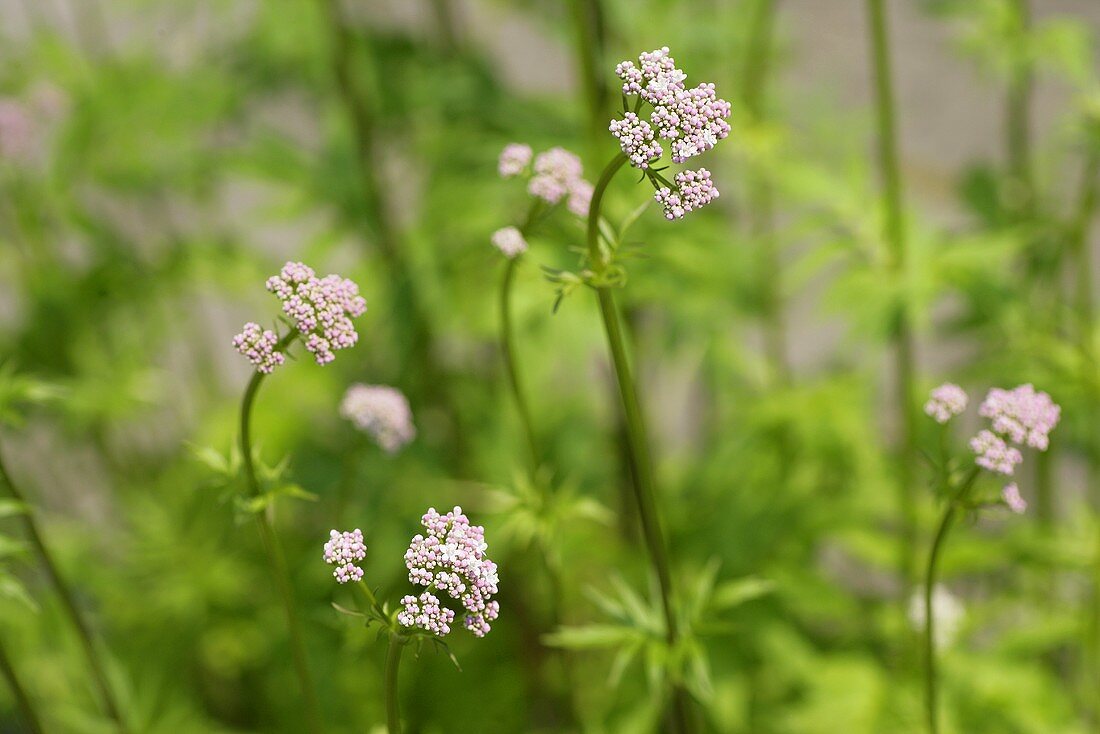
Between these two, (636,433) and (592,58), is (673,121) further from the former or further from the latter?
(592,58)

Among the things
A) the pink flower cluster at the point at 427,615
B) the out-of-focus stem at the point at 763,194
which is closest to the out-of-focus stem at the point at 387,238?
the out-of-focus stem at the point at 763,194

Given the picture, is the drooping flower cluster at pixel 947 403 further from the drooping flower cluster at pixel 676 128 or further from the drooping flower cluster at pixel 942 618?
the drooping flower cluster at pixel 942 618

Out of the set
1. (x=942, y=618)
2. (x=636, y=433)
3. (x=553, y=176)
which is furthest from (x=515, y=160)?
(x=942, y=618)

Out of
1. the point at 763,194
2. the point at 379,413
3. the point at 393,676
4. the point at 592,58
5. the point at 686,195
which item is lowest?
the point at 393,676

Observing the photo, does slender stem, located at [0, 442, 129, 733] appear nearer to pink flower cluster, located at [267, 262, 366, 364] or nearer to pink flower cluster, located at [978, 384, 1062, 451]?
pink flower cluster, located at [267, 262, 366, 364]

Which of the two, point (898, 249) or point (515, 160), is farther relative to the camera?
point (898, 249)

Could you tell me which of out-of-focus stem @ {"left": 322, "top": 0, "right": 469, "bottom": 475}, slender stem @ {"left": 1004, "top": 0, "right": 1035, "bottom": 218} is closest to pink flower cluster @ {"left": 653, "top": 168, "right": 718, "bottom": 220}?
out-of-focus stem @ {"left": 322, "top": 0, "right": 469, "bottom": 475}
